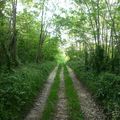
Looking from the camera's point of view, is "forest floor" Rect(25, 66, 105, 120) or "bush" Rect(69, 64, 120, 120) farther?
"forest floor" Rect(25, 66, 105, 120)

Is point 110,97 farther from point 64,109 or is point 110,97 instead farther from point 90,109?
point 64,109

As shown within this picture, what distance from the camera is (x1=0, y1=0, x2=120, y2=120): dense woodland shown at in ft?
44.6

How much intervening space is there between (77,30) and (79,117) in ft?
66.1

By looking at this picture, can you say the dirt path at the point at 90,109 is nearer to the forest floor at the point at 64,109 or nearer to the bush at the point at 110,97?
the forest floor at the point at 64,109

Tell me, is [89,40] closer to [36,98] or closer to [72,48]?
[36,98]

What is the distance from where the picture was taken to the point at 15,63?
2631 centimetres

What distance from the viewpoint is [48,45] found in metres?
52.1

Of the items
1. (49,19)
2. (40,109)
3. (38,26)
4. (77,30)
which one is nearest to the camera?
(40,109)

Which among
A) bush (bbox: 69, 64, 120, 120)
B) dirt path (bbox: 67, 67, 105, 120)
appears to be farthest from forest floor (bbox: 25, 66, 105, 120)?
bush (bbox: 69, 64, 120, 120)

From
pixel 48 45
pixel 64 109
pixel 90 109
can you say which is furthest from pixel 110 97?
pixel 48 45

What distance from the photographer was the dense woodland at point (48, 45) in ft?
44.6

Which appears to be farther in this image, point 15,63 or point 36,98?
point 15,63

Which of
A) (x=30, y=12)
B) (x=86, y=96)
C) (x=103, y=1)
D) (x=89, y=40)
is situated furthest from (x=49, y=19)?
(x=86, y=96)

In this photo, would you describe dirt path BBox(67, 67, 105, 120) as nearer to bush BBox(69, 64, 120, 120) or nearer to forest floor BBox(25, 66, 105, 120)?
forest floor BBox(25, 66, 105, 120)
